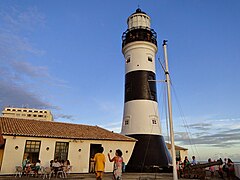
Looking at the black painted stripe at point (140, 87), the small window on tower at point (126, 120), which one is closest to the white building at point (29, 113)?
the small window on tower at point (126, 120)

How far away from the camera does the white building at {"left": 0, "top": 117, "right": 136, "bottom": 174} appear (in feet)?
46.0

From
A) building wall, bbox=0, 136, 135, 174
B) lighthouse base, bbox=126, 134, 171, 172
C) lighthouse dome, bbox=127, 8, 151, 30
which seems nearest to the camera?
building wall, bbox=0, 136, 135, 174

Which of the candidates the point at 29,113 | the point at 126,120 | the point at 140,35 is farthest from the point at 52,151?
the point at 29,113

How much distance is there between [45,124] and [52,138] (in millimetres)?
2756

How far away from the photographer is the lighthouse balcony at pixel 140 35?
782 inches

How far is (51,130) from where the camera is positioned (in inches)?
638

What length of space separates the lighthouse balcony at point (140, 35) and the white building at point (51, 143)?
9772mm

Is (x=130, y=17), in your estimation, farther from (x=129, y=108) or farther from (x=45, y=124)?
(x=45, y=124)

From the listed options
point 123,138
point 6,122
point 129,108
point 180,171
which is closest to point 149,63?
point 129,108

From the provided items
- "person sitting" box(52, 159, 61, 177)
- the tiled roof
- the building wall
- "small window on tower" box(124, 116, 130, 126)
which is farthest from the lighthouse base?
"person sitting" box(52, 159, 61, 177)

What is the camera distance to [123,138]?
1734 centimetres

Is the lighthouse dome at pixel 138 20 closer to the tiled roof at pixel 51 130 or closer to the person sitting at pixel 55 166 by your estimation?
the tiled roof at pixel 51 130

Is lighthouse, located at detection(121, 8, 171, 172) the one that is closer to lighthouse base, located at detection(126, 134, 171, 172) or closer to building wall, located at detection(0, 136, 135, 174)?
lighthouse base, located at detection(126, 134, 171, 172)

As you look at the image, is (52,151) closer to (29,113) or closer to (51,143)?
(51,143)
